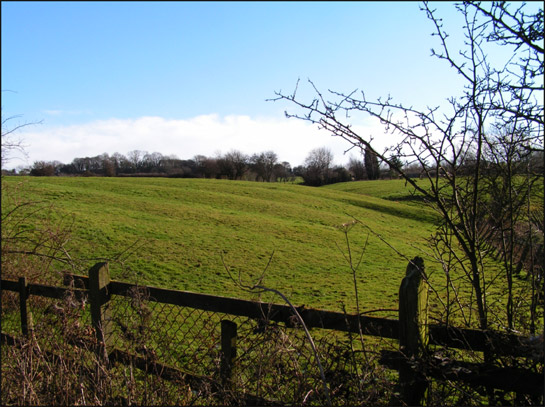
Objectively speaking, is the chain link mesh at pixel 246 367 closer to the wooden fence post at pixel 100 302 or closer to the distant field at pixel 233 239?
the wooden fence post at pixel 100 302

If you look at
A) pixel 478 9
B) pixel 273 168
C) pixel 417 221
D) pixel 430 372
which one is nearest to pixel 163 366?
pixel 430 372

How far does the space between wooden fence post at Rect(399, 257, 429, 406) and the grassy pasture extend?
314 centimetres

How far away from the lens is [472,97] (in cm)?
242

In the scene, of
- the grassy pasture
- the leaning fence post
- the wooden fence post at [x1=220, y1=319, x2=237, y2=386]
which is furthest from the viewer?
the grassy pasture

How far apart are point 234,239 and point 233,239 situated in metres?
0.05

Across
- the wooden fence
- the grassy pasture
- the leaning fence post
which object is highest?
the wooden fence

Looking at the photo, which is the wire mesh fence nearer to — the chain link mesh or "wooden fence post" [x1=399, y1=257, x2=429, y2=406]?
the chain link mesh

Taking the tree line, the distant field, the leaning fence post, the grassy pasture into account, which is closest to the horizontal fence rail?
the leaning fence post

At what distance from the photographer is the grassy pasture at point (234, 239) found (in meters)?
12.6

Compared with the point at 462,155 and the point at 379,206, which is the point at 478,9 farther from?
the point at 379,206

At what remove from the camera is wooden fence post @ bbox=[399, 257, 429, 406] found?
2.20 m

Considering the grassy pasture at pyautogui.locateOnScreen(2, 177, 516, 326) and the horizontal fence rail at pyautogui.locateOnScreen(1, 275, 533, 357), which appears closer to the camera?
the horizontal fence rail at pyautogui.locateOnScreen(1, 275, 533, 357)

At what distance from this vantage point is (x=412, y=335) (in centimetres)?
221

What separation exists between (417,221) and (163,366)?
29.8 meters
